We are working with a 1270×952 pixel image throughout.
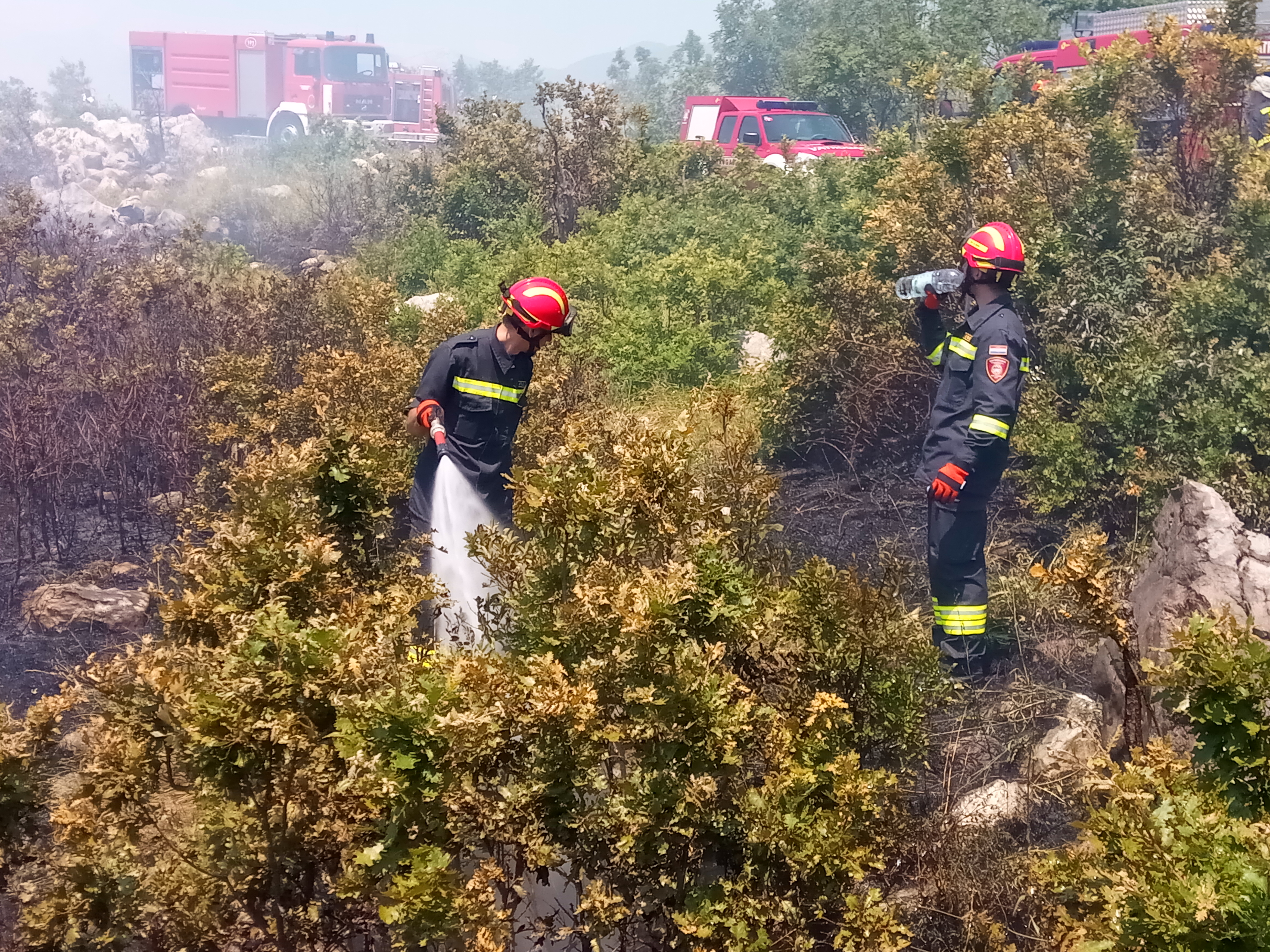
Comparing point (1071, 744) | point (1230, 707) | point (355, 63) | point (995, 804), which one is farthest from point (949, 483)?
point (355, 63)

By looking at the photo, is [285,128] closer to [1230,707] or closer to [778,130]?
[778,130]

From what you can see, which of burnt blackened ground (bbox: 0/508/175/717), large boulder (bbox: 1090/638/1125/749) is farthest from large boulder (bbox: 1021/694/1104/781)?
burnt blackened ground (bbox: 0/508/175/717)

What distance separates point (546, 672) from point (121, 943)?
1.32 metres

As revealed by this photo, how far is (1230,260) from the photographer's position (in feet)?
24.9

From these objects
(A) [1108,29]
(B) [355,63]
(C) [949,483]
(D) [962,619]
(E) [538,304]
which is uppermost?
(B) [355,63]

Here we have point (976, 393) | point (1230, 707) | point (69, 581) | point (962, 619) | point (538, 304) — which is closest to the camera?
point (1230, 707)

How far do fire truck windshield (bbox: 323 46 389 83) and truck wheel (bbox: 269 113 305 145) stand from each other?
2.50 meters

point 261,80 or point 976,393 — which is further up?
point 261,80

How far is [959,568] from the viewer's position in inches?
207

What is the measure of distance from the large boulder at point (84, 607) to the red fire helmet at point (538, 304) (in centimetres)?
263

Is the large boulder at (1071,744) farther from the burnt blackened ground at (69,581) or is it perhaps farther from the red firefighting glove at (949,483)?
the burnt blackened ground at (69,581)

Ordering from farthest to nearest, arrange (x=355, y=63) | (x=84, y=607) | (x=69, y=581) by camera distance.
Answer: (x=355, y=63)
(x=69, y=581)
(x=84, y=607)

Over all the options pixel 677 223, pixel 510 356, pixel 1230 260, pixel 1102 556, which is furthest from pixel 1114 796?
pixel 677 223

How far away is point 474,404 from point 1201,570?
3053 mm
